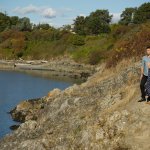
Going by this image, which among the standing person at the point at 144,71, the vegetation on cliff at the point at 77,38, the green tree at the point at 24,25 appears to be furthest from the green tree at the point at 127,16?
the standing person at the point at 144,71

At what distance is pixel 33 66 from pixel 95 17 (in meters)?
29.7

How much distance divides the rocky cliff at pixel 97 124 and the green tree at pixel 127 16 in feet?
356

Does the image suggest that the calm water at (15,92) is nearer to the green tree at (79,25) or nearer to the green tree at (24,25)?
the green tree at (79,25)

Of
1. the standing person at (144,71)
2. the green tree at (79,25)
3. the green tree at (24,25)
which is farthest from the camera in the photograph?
the green tree at (24,25)

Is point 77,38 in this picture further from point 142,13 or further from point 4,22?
point 4,22

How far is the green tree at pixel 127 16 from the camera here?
136750mm

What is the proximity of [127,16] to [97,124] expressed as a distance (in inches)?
4799

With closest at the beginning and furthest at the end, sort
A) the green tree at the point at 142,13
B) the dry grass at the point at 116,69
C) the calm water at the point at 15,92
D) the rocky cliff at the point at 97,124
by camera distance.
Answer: the rocky cliff at the point at 97,124
the dry grass at the point at 116,69
the calm water at the point at 15,92
the green tree at the point at 142,13

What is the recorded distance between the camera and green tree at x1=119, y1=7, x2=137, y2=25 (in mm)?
136750

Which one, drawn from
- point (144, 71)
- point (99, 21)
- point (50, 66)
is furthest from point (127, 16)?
point (144, 71)

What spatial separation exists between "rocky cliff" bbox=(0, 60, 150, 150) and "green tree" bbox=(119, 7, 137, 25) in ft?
356

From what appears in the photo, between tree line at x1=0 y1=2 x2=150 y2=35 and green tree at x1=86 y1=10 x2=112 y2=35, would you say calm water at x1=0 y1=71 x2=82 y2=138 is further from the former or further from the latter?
green tree at x1=86 y1=10 x2=112 y2=35

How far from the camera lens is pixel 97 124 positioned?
2114 centimetres

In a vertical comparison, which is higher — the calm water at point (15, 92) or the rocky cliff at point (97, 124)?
the rocky cliff at point (97, 124)
